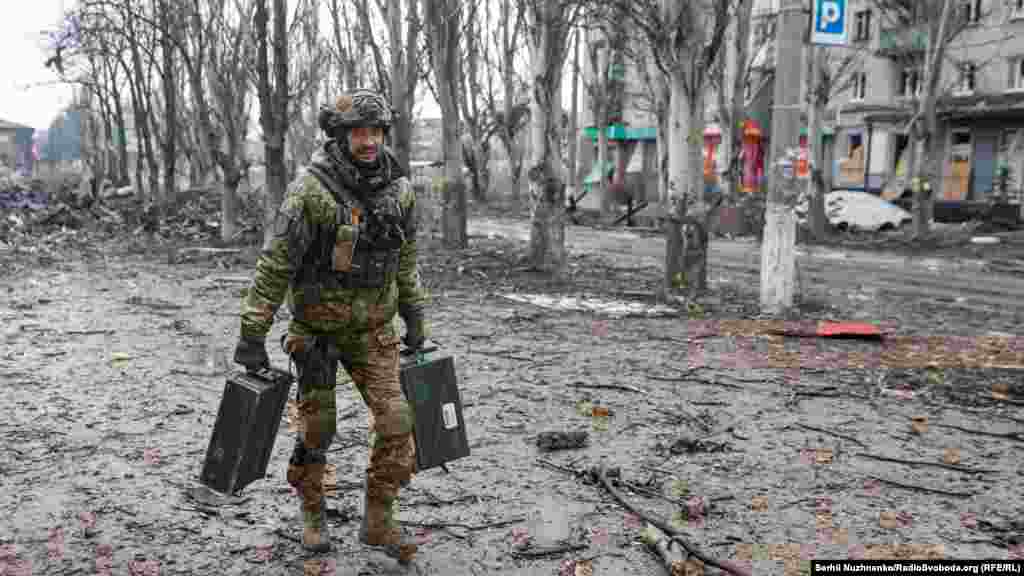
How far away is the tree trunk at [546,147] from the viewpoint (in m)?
12.7

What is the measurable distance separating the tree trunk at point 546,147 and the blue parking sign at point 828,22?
4283mm

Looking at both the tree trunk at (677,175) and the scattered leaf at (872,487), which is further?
the tree trunk at (677,175)

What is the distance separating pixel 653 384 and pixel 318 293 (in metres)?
3.75

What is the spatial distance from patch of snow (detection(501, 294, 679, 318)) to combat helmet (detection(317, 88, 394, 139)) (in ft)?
22.0

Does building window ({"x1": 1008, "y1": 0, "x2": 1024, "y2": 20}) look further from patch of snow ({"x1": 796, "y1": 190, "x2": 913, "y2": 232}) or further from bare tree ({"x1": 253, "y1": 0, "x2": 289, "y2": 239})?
bare tree ({"x1": 253, "y1": 0, "x2": 289, "y2": 239})

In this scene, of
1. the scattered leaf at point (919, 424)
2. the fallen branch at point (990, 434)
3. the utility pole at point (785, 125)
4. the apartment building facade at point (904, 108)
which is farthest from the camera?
the apartment building facade at point (904, 108)

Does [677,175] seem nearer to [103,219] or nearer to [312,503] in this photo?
[312,503]

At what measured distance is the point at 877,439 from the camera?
17.3ft

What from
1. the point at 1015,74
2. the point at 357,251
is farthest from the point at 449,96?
the point at 1015,74

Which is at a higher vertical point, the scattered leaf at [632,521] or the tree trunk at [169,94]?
the tree trunk at [169,94]

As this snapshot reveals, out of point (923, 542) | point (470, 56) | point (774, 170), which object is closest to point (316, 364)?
point (923, 542)

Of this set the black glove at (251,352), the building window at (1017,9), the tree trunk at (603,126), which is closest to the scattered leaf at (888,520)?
the black glove at (251,352)

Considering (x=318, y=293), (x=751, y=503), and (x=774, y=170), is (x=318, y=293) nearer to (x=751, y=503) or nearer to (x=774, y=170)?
(x=751, y=503)

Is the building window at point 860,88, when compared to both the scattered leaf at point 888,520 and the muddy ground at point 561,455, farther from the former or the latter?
the scattered leaf at point 888,520
